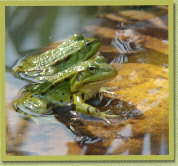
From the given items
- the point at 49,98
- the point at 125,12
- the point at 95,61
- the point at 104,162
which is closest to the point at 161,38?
the point at 125,12

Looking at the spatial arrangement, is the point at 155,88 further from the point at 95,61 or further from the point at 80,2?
the point at 80,2

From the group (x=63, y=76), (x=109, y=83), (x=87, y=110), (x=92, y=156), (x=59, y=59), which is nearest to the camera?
(x=92, y=156)

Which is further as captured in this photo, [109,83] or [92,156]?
[109,83]

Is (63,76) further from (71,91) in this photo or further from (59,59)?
(59,59)

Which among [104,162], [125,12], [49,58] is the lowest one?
[104,162]

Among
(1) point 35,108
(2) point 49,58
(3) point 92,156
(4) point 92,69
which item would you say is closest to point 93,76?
(4) point 92,69

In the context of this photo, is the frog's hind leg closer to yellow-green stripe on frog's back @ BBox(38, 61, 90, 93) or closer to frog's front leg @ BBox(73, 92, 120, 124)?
yellow-green stripe on frog's back @ BBox(38, 61, 90, 93)
